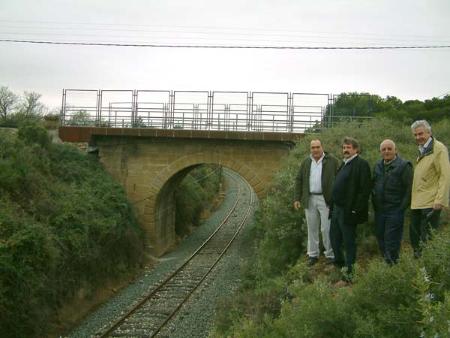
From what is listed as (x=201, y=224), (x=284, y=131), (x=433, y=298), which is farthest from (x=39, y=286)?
(x=201, y=224)

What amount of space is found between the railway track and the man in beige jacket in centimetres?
718

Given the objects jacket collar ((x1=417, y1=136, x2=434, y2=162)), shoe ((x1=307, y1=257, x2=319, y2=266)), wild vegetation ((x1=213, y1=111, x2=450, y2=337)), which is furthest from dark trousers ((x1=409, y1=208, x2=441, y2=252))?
shoe ((x1=307, y1=257, x2=319, y2=266))

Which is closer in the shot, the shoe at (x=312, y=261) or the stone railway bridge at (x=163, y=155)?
the shoe at (x=312, y=261)

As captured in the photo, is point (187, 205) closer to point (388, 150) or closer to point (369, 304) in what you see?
point (388, 150)

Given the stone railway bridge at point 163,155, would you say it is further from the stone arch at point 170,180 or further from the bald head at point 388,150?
the bald head at point 388,150

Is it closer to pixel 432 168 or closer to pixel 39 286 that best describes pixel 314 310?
pixel 432 168

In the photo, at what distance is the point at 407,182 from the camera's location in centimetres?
559

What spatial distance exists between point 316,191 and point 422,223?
73.7 inches

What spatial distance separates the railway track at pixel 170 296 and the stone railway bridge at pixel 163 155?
8.30 feet

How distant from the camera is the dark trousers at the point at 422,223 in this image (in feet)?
17.2

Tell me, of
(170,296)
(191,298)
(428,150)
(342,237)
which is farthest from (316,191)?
(170,296)

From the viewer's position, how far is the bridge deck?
18.7 metres

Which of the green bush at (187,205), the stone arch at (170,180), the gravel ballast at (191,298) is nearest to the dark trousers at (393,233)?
the gravel ballast at (191,298)

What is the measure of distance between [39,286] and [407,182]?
812 centimetres
